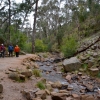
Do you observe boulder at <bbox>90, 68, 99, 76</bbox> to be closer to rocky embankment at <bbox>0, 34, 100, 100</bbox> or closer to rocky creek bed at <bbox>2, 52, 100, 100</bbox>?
rocky embankment at <bbox>0, 34, 100, 100</bbox>

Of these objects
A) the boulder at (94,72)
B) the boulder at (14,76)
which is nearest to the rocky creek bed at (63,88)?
the boulder at (14,76)

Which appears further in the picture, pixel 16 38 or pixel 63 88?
pixel 16 38

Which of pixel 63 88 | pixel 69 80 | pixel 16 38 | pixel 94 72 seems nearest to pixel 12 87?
pixel 63 88

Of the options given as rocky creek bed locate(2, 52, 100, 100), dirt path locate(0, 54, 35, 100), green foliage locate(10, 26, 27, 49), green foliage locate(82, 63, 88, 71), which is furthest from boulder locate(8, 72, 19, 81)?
green foliage locate(10, 26, 27, 49)

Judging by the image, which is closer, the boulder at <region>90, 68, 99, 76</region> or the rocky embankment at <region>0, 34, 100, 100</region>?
the rocky embankment at <region>0, 34, 100, 100</region>

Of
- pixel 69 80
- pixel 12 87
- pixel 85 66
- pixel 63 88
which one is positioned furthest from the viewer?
pixel 85 66

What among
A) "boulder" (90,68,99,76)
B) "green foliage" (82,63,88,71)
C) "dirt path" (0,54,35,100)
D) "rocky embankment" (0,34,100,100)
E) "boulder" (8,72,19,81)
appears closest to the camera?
"dirt path" (0,54,35,100)

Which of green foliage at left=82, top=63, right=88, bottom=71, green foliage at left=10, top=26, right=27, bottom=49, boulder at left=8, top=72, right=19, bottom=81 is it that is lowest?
green foliage at left=82, top=63, right=88, bottom=71

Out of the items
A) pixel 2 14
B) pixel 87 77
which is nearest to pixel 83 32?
pixel 2 14

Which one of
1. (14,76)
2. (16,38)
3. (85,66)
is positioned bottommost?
(85,66)

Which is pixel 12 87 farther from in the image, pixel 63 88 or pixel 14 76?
pixel 63 88

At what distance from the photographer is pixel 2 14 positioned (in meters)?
35.8

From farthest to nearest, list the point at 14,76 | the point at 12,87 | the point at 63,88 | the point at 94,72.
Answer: the point at 94,72 → the point at 63,88 → the point at 14,76 → the point at 12,87

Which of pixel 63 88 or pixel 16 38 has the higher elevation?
pixel 16 38
